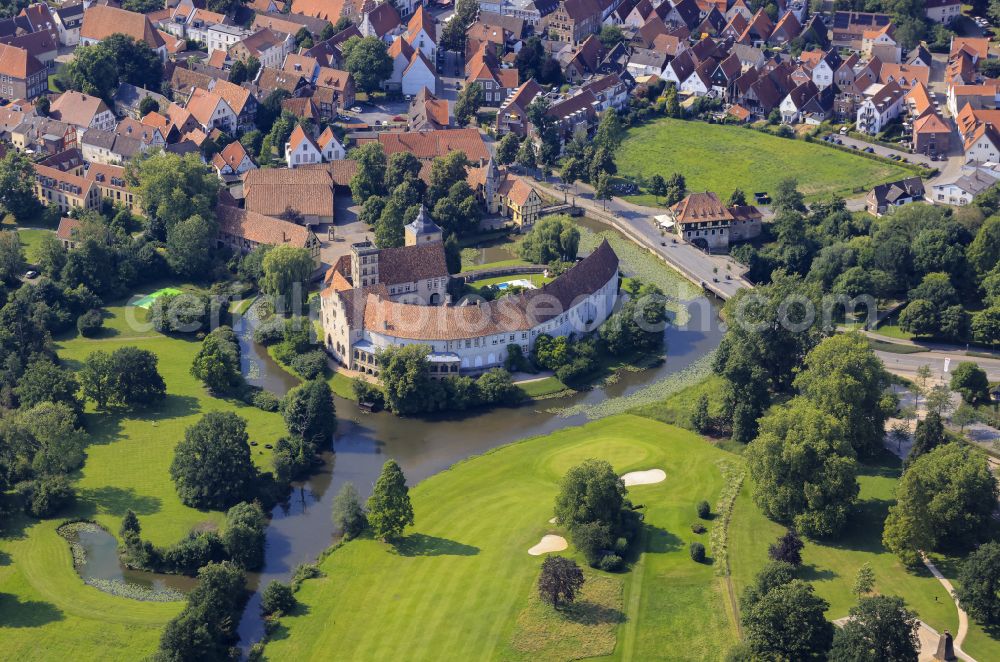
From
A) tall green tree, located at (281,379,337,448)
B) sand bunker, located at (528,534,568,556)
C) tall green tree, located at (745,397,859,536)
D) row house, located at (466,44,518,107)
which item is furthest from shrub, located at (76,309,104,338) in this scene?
row house, located at (466,44,518,107)

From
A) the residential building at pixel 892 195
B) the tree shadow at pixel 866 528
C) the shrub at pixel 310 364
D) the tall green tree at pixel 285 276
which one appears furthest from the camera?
the residential building at pixel 892 195

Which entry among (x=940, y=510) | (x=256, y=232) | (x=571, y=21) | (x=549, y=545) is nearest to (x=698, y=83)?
(x=571, y=21)

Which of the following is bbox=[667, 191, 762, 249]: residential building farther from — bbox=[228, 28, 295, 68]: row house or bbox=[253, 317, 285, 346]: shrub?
bbox=[228, 28, 295, 68]: row house

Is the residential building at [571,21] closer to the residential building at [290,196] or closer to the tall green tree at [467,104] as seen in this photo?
the tall green tree at [467,104]

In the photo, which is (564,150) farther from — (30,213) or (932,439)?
(932,439)


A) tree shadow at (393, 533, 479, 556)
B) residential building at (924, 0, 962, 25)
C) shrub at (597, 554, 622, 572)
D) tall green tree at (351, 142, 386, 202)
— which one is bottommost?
tree shadow at (393, 533, 479, 556)

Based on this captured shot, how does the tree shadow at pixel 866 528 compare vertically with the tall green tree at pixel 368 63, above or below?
below

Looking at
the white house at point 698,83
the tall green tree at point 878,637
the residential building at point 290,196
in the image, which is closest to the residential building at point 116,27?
the residential building at point 290,196
